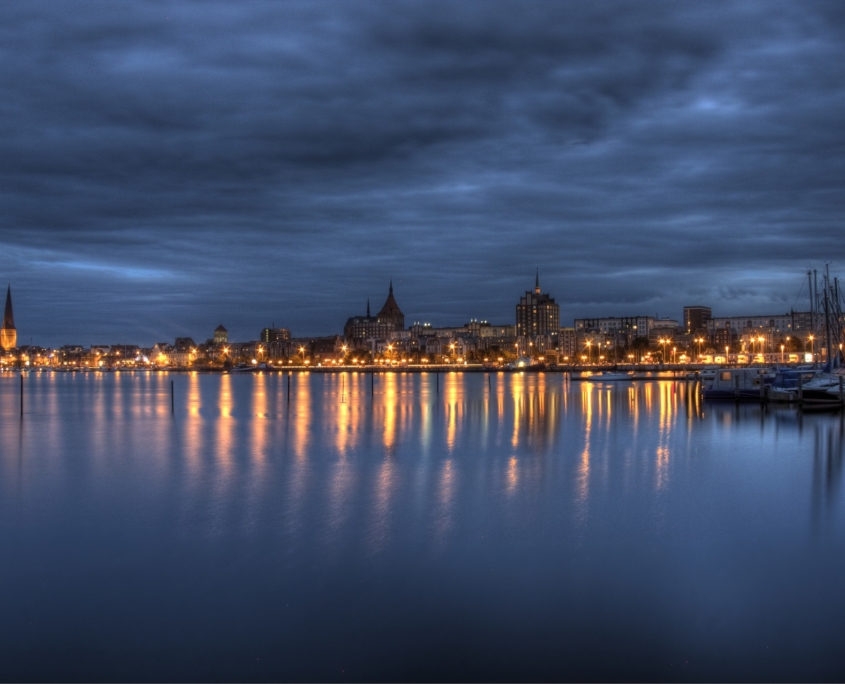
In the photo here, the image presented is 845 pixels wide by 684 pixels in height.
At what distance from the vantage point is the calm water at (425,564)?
9.35 metres

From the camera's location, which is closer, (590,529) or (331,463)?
(590,529)

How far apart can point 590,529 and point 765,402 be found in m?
38.8

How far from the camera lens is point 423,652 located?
941 centimetres

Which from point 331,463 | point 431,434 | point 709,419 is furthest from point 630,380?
point 331,463

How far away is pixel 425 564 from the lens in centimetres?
1293

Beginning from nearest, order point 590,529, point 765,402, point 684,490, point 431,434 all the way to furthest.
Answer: point 590,529
point 684,490
point 431,434
point 765,402

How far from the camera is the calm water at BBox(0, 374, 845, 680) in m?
9.35

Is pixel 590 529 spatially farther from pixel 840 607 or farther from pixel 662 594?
pixel 840 607

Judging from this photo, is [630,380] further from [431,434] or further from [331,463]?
[331,463]

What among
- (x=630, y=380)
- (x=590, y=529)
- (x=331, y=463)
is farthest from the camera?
(x=630, y=380)

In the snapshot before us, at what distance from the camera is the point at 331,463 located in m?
25.2

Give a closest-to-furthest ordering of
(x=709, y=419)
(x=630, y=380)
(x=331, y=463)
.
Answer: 1. (x=331, y=463)
2. (x=709, y=419)
3. (x=630, y=380)

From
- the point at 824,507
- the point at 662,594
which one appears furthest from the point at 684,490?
the point at 662,594

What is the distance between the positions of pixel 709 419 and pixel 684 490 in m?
21.7
